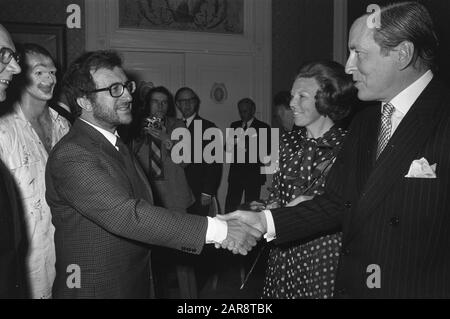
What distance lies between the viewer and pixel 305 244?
99.1 inches

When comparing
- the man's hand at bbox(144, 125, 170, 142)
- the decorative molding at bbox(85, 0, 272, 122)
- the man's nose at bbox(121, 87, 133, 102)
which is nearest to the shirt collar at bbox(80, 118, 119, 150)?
the man's nose at bbox(121, 87, 133, 102)

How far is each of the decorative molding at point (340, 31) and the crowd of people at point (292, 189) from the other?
16.1 feet

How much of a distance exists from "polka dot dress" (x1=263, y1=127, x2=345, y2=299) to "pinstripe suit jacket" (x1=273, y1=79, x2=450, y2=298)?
477 millimetres

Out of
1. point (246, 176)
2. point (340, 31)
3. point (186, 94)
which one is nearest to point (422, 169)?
point (186, 94)

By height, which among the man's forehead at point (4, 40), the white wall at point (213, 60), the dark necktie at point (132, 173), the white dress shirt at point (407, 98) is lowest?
the dark necktie at point (132, 173)

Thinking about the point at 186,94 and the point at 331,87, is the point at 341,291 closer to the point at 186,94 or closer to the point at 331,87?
the point at 331,87

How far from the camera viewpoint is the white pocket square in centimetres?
167

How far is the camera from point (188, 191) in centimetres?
381

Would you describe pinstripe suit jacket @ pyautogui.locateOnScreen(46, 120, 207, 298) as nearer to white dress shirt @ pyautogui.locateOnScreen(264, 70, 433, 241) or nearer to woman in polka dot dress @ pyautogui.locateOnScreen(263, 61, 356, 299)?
woman in polka dot dress @ pyautogui.locateOnScreen(263, 61, 356, 299)

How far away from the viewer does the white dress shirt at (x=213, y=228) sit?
2.21 m

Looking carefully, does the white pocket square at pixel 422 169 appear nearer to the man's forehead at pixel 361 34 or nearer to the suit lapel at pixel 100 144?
the man's forehead at pixel 361 34

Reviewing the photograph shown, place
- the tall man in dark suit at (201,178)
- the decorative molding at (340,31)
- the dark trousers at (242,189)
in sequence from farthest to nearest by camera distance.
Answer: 1. the decorative molding at (340,31)
2. the dark trousers at (242,189)
3. the tall man in dark suit at (201,178)

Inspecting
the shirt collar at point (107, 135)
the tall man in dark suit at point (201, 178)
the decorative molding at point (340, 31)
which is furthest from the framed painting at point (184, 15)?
the shirt collar at point (107, 135)

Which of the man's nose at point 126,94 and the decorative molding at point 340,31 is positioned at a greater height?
the decorative molding at point 340,31
